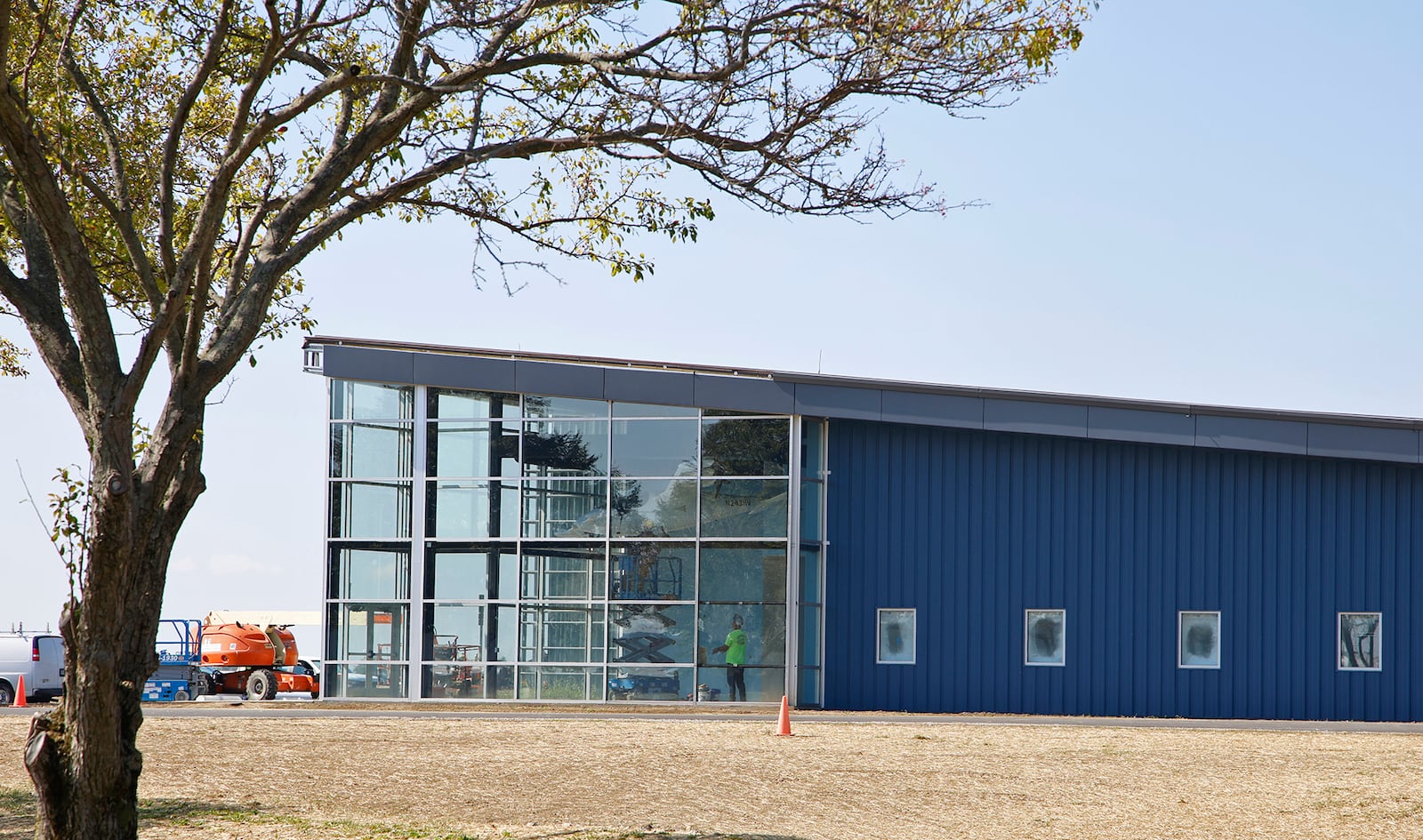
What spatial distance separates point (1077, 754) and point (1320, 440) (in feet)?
33.0

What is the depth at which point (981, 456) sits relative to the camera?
25719 mm

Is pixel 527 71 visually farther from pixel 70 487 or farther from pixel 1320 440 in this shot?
pixel 1320 440

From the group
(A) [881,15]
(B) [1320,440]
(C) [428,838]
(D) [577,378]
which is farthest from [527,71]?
(B) [1320,440]

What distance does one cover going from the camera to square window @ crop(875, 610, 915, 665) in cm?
2555

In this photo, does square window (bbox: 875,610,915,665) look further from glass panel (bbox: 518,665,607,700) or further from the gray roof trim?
glass panel (bbox: 518,665,607,700)

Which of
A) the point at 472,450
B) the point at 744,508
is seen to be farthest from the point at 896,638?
the point at 472,450

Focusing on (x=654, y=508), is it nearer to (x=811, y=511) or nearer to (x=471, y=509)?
(x=811, y=511)

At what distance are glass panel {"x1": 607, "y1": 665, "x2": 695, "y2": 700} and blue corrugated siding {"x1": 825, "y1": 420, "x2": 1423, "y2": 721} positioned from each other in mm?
2550

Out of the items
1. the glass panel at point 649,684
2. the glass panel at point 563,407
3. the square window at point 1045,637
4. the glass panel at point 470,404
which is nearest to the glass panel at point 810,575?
the glass panel at point 649,684

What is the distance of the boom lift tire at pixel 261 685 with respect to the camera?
104ft

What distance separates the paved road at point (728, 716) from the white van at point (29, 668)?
18.7 feet

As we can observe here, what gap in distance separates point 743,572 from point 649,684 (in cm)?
257

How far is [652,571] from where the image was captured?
26000 mm

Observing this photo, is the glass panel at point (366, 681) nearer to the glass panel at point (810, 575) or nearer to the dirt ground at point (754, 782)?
the dirt ground at point (754, 782)
